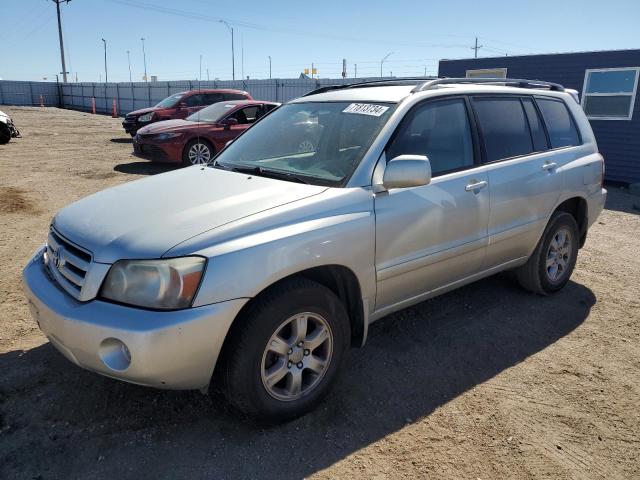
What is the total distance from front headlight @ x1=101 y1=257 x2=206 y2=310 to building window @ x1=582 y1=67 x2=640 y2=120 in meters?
11.8

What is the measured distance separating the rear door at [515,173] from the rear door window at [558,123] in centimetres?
12

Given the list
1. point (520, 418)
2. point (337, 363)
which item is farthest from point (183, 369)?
point (520, 418)

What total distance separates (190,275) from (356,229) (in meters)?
0.99

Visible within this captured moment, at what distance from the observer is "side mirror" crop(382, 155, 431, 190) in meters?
2.99

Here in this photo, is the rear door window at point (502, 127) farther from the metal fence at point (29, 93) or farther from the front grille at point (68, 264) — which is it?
the metal fence at point (29, 93)

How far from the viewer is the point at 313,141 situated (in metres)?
3.63

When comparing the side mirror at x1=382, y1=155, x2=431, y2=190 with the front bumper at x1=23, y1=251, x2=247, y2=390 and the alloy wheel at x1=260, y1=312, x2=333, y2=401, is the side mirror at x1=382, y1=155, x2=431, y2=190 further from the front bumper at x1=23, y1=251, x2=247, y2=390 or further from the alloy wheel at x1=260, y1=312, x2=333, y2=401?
the front bumper at x1=23, y1=251, x2=247, y2=390

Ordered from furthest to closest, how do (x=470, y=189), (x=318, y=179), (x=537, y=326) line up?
1. (x=537, y=326)
2. (x=470, y=189)
3. (x=318, y=179)

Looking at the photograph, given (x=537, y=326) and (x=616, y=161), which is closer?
(x=537, y=326)

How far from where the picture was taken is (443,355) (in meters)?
3.66

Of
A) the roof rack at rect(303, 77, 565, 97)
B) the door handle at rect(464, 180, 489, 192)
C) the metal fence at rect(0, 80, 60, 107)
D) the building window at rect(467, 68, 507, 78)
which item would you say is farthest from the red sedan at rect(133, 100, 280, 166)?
the metal fence at rect(0, 80, 60, 107)

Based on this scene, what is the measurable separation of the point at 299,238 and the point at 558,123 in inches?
127

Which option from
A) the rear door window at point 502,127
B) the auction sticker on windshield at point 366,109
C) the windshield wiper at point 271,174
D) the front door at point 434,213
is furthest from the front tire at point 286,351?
the rear door window at point 502,127

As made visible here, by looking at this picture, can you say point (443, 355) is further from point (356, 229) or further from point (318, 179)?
point (318, 179)
